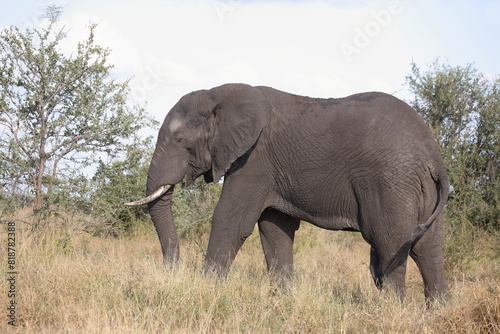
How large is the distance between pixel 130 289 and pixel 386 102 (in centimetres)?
314

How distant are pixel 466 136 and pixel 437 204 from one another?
19.8 feet

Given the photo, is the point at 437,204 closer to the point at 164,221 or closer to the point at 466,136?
the point at 164,221

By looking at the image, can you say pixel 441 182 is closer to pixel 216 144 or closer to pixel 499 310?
pixel 499 310

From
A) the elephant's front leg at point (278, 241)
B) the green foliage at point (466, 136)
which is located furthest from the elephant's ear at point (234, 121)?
the green foliage at point (466, 136)

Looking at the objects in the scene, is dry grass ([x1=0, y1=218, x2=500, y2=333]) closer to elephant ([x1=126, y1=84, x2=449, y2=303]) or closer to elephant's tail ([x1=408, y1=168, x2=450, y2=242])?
elephant ([x1=126, y1=84, x2=449, y2=303])

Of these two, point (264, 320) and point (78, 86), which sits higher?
point (78, 86)

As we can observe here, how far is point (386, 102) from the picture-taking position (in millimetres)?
5543

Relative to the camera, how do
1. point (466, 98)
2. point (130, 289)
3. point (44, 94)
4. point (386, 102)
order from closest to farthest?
point (130, 289) → point (386, 102) → point (44, 94) → point (466, 98)

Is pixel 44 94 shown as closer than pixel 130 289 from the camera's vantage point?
No

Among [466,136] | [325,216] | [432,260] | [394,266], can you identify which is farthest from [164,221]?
[466,136]

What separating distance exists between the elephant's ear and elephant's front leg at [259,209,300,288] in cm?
100

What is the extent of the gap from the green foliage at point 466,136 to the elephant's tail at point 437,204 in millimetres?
4221

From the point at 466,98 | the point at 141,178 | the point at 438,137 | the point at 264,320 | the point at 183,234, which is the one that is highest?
the point at 466,98

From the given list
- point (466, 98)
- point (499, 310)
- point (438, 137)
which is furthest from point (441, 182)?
point (466, 98)
